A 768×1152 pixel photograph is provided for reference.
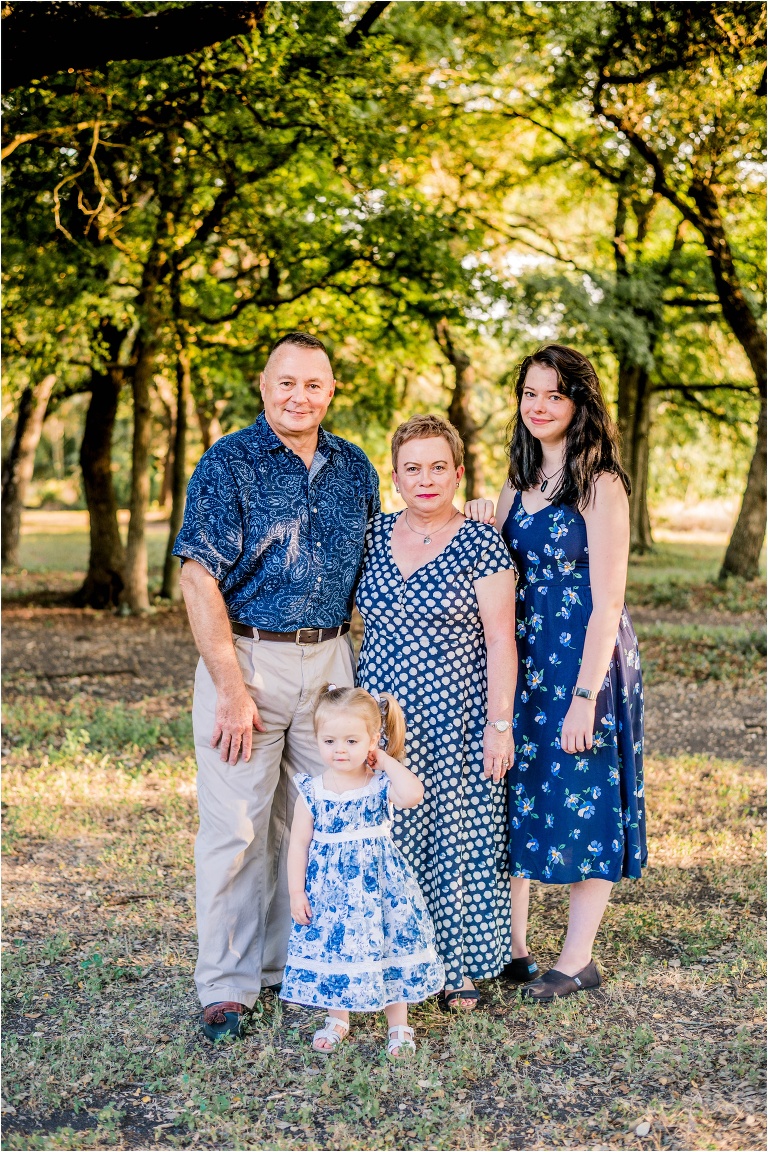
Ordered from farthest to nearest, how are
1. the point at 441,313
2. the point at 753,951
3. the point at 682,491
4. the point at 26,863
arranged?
the point at 682,491, the point at 441,313, the point at 26,863, the point at 753,951

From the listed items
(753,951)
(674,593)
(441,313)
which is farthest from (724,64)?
(753,951)

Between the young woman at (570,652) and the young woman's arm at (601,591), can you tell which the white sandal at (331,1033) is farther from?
the young woman's arm at (601,591)

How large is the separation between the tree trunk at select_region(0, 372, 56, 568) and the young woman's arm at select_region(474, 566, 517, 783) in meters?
13.3

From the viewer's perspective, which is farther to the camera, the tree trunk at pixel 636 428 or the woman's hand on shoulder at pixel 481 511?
the tree trunk at pixel 636 428

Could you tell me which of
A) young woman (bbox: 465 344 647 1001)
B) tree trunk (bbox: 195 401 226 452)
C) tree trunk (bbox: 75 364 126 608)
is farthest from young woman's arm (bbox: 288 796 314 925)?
tree trunk (bbox: 195 401 226 452)

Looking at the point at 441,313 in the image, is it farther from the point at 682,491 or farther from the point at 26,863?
the point at 682,491

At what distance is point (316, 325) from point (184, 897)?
9561 mm

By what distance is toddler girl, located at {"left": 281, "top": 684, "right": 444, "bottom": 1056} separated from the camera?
3375 millimetres

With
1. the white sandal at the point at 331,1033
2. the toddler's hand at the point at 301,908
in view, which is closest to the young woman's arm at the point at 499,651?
the toddler's hand at the point at 301,908

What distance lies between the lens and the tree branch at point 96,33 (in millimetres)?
5559

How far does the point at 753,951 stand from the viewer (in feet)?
13.9

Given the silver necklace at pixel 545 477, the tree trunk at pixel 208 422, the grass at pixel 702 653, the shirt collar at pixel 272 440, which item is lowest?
the grass at pixel 702 653

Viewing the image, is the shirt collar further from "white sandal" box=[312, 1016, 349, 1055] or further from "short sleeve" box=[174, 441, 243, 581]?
"white sandal" box=[312, 1016, 349, 1055]

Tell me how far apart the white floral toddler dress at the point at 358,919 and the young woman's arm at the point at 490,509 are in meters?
0.98
